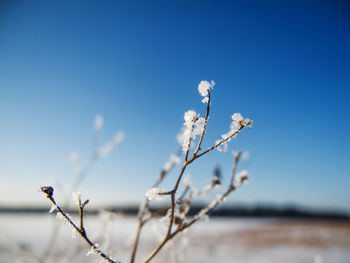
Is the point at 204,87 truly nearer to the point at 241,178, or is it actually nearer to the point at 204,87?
→ the point at 204,87

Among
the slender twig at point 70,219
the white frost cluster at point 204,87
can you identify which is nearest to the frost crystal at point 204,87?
the white frost cluster at point 204,87

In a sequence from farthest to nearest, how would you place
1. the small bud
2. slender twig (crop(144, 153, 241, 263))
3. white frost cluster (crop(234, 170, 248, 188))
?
white frost cluster (crop(234, 170, 248, 188))
slender twig (crop(144, 153, 241, 263))
the small bud

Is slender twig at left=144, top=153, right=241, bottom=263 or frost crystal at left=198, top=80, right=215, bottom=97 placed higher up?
frost crystal at left=198, top=80, right=215, bottom=97

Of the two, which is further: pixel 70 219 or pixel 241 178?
pixel 241 178

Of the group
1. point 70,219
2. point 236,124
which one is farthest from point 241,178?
point 70,219

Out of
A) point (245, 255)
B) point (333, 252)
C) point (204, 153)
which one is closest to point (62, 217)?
point (204, 153)

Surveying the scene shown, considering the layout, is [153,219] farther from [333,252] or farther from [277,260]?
[333,252]

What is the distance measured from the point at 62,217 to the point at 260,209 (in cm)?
5654

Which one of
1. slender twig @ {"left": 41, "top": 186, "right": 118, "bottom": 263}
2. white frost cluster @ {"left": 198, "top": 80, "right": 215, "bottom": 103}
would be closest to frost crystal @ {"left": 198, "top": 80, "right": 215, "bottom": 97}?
white frost cluster @ {"left": 198, "top": 80, "right": 215, "bottom": 103}

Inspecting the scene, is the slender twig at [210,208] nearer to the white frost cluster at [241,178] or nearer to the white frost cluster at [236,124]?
the white frost cluster at [241,178]

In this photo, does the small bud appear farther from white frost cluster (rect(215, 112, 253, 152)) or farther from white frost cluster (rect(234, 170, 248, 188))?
white frost cluster (rect(234, 170, 248, 188))

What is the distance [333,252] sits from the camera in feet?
33.5

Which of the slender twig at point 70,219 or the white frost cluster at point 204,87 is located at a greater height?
the white frost cluster at point 204,87

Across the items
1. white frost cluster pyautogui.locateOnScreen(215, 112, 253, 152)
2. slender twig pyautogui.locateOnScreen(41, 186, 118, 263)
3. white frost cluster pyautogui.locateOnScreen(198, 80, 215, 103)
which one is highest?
white frost cluster pyautogui.locateOnScreen(198, 80, 215, 103)
